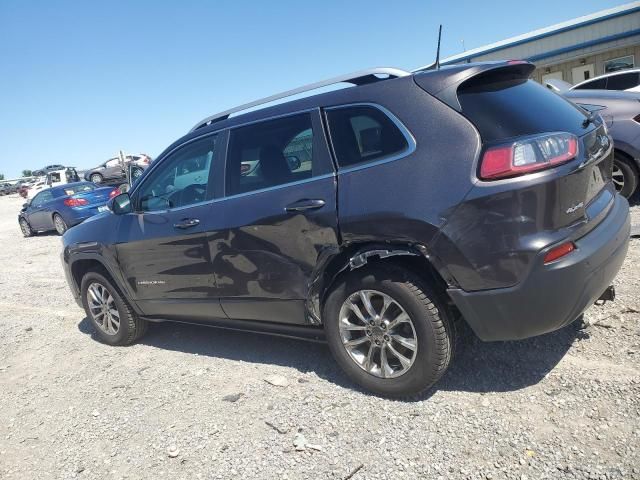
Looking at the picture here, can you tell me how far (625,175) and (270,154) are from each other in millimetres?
4951

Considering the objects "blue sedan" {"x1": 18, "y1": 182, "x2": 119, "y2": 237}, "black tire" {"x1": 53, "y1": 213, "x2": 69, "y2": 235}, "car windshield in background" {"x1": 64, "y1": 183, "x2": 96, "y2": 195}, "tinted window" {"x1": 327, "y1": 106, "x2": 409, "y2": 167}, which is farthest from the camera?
"car windshield in background" {"x1": 64, "y1": 183, "x2": 96, "y2": 195}

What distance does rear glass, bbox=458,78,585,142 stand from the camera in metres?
2.71

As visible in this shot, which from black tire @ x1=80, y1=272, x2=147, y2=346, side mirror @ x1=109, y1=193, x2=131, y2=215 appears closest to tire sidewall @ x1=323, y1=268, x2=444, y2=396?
side mirror @ x1=109, y1=193, x2=131, y2=215

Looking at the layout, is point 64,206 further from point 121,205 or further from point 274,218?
point 274,218

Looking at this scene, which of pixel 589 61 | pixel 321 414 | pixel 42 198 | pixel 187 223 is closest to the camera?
pixel 321 414

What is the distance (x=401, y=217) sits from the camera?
2.84 m

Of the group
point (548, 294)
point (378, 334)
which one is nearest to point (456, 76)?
point (548, 294)

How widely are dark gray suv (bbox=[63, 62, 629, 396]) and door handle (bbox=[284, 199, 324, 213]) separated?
0.05ft

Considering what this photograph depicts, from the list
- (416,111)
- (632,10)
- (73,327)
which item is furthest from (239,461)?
(632,10)

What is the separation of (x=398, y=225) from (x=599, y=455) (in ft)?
4.89

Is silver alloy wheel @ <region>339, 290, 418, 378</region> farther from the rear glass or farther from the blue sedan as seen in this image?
the blue sedan

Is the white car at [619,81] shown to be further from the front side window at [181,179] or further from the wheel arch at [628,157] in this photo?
the front side window at [181,179]

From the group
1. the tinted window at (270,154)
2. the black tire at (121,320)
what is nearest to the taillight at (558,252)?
the tinted window at (270,154)

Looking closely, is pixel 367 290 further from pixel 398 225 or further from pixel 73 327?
pixel 73 327
